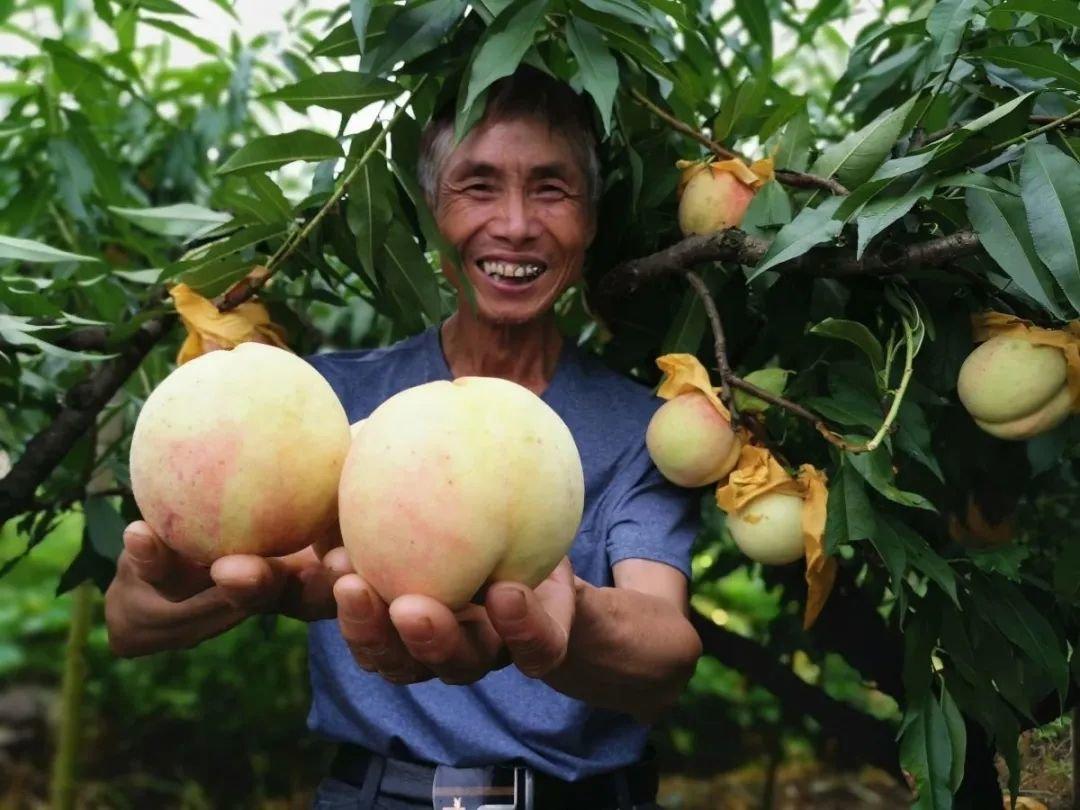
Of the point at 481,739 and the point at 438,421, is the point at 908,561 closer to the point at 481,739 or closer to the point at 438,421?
the point at 481,739

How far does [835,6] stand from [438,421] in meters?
1.50

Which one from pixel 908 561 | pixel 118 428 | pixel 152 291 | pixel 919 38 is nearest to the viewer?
pixel 908 561

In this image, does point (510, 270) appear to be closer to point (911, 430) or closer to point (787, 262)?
point (787, 262)

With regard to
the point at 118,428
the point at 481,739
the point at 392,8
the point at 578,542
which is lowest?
the point at 118,428

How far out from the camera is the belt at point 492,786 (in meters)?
1.64

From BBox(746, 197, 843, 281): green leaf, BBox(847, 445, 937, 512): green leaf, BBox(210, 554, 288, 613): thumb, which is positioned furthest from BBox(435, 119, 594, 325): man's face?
BBox(210, 554, 288, 613): thumb

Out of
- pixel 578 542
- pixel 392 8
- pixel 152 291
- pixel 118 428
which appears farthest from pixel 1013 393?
pixel 118 428

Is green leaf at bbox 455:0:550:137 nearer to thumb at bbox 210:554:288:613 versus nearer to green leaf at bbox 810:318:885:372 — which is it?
green leaf at bbox 810:318:885:372

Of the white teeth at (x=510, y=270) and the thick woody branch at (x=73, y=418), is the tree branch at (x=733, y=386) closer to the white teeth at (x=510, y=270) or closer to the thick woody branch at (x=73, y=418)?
the white teeth at (x=510, y=270)

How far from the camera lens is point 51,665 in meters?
4.70

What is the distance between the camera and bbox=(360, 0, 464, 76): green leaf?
154 cm

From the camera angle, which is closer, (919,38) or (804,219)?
(804,219)

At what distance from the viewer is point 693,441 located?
1559mm

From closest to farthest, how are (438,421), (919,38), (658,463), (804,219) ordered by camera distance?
(438,421) → (804,219) → (658,463) → (919,38)
